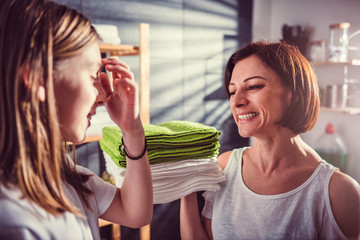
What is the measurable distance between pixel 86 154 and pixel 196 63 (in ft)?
3.50

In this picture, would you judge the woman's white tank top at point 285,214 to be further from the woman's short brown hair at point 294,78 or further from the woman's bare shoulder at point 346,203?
the woman's short brown hair at point 294,78

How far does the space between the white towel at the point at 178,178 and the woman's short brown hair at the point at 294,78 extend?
21 cm

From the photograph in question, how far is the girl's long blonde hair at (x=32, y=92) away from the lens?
17.5 inches

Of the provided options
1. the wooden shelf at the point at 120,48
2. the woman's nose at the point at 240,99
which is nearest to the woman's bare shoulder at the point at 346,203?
the woman's nose at the point at 240,99

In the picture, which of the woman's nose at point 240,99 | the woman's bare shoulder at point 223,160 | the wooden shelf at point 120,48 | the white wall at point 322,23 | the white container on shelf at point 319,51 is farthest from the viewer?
the white container on shelf at point 319,51

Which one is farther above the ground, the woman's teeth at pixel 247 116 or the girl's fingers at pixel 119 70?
the girl's fingers at pixel 119 70

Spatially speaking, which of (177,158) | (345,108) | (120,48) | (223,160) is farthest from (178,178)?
(345,108)

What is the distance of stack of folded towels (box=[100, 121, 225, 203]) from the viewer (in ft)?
2.26

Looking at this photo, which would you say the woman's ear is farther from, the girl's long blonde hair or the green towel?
the green towel

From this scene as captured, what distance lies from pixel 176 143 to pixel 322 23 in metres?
2.26

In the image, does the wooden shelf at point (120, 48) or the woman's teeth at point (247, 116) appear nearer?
the woman's teeth at point (247, 116)

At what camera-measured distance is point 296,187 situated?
2.24 ft

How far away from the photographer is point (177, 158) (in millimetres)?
704

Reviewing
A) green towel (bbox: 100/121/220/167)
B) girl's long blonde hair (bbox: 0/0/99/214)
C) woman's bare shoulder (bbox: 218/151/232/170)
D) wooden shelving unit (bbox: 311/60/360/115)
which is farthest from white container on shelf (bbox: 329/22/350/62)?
girl's long blonde hair (bbox: 0/0/99/214)
